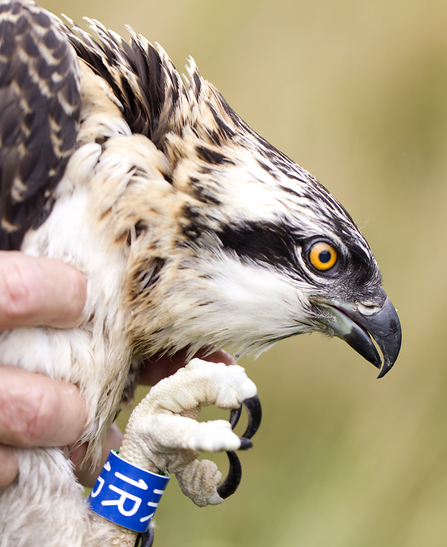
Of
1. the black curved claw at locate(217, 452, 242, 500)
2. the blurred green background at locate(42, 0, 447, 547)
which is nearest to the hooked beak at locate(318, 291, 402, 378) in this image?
the black curved claw at locate(217, 452, 242, 500)

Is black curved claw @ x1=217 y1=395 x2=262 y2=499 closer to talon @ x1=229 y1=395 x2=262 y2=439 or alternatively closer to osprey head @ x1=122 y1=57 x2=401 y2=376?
talon @ x1=229 y1=395 x2=262 y2=439

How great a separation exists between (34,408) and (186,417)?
333 mm

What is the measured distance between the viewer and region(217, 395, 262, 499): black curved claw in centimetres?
104

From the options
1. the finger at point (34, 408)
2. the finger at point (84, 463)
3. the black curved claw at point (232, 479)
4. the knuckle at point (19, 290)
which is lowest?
the finger at point (84, 463)

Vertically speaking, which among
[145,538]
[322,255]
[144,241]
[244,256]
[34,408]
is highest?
[322,255]

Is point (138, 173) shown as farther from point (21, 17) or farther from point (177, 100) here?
point (21, 17)

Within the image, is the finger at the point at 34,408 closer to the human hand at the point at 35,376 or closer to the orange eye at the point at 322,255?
the human hand at the point at 35,376

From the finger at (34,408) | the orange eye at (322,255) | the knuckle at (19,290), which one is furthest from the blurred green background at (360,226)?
the knuckle at (19,290)

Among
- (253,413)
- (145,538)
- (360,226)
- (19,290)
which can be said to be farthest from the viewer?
(360,226)

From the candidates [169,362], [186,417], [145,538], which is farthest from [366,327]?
[145,538]

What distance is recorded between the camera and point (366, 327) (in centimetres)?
119

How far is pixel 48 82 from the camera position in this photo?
984 mm

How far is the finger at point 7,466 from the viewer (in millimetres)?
1038

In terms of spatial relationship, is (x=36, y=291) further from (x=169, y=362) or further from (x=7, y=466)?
(x=169, y=362)
